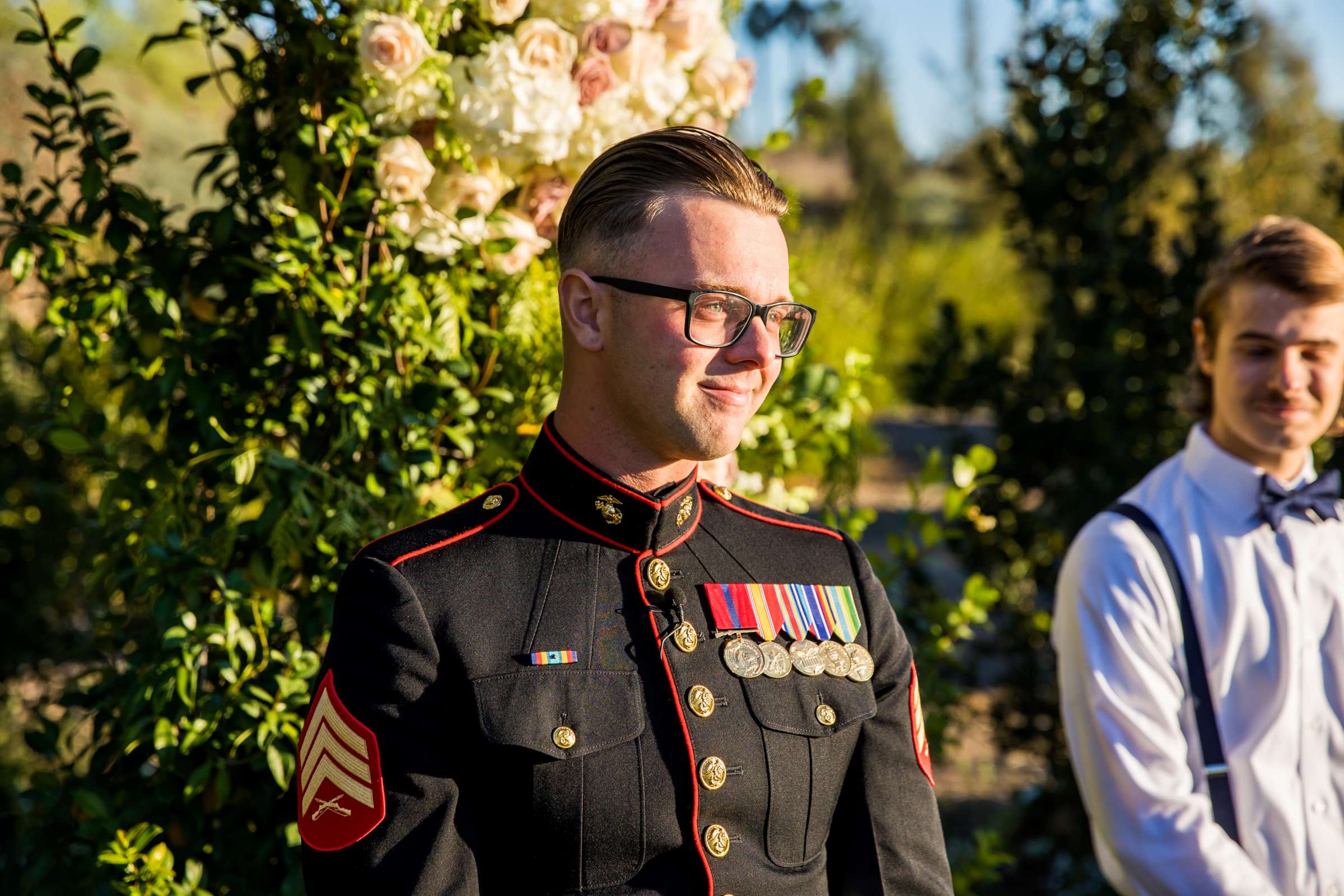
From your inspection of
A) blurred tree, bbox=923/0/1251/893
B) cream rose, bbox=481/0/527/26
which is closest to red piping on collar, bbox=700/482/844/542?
cream rose, bbox=481/0/527/26

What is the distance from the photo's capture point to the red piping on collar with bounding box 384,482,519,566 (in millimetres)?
1555

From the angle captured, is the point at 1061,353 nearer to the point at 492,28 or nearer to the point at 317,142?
the point at 492,28

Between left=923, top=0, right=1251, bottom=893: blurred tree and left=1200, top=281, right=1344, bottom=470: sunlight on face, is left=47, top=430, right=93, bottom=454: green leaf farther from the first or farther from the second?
left=923, top=0, right=1251, bottom=893: blurred tree

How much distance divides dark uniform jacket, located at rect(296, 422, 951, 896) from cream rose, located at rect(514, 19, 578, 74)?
800 millimetres

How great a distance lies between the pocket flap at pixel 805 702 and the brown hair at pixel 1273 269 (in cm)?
135

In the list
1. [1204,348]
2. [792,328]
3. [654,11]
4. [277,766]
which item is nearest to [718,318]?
[792,328]

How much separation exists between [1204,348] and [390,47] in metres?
1.85

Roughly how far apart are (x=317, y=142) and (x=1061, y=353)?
2.65m

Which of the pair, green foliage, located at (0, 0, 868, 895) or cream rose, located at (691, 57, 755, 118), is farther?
cream rose, located at (691, 57, 755, 118)

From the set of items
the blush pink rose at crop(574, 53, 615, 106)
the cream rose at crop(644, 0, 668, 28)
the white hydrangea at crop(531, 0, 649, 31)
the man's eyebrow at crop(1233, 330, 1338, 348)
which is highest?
the cream rose at crop(644, 0, 668, 28)

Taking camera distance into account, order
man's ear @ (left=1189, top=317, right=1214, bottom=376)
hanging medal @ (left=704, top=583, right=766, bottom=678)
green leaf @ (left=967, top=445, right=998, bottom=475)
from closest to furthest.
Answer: hanging medal @ (left=704, top=583, right=766, bottom=678), man's ear @ (left=1189, top=317, right=1214, bottom=376), green leaf @ (left=967, top=445, right=998, bottom=475)

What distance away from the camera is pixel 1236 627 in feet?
7.40

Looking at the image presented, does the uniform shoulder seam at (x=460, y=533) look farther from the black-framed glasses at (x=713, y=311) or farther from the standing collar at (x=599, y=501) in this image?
the black-framed glasses at (x=713, y=311)

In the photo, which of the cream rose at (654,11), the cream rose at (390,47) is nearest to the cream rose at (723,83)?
the cream rose at (654,11)
